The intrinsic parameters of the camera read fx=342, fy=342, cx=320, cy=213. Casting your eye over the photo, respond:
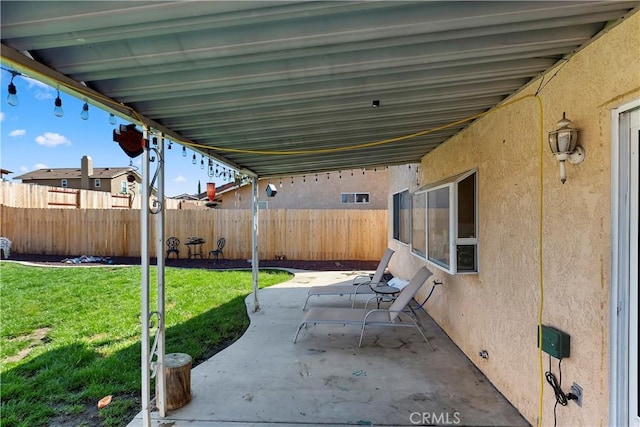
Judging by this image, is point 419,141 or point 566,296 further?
point 419,141

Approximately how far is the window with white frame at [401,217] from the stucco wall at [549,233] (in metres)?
3.41

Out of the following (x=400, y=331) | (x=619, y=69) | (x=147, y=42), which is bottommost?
(x=400, y=331)

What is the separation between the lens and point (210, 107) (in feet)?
9.30

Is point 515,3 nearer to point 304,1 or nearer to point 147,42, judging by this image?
point 304,1

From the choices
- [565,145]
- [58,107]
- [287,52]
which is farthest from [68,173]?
[565,145]

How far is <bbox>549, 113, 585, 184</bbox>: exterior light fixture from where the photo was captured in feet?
7.25

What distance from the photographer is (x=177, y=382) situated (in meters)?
3.09

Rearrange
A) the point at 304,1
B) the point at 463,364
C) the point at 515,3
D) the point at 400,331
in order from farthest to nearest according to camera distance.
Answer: the point at 400,331
the point at 463,364
the point at 515,3
the point at 304,1

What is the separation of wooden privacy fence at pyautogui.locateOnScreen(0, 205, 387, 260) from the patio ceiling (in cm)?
943

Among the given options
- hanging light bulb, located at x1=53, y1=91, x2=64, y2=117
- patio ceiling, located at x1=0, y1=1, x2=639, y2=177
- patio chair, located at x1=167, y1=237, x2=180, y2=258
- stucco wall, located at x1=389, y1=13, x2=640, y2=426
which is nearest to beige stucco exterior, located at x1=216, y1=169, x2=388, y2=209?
patio chair, located at x1=167, y1=237, x2=180, y2=258

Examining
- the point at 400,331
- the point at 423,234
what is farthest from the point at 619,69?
the point at 400,331

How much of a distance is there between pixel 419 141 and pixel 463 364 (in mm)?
2892

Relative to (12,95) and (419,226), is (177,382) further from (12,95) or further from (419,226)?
(419,226)

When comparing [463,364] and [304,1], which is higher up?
[304,1]
